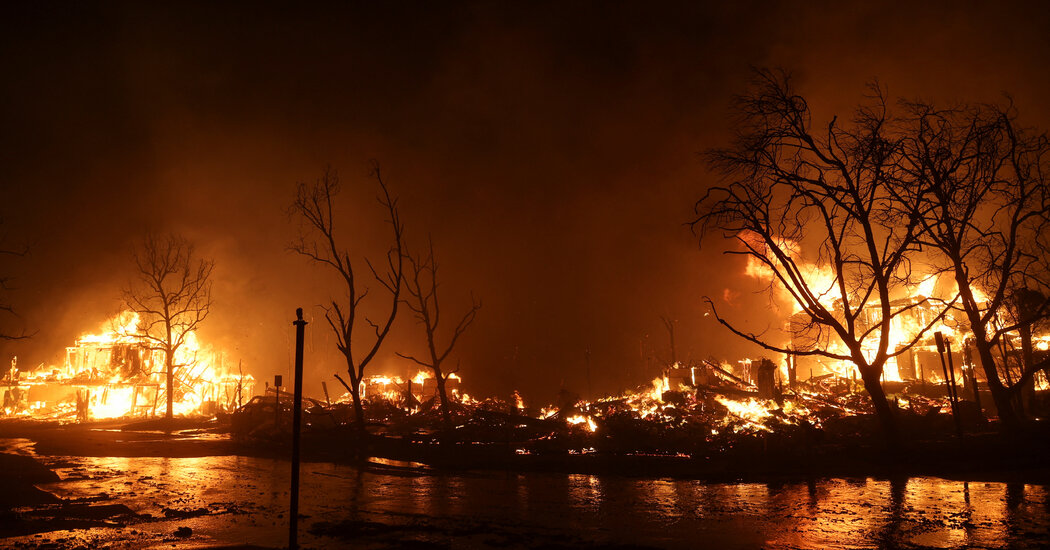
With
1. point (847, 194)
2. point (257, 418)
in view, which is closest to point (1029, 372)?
point (847, 194)

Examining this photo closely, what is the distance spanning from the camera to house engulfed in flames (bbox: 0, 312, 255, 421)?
42.8 metres

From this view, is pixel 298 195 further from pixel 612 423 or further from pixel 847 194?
pixel 847 194

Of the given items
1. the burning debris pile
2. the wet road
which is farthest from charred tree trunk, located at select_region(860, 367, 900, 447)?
the wet road

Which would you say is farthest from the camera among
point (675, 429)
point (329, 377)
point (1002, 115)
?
point (329, 377)

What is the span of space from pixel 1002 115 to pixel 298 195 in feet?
86.4

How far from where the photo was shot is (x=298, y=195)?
85.4ft

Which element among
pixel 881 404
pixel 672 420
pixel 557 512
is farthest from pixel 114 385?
pixel 881 404

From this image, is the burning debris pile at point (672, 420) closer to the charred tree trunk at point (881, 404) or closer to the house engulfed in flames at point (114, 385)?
the charred tree trunk at point (881, 404)

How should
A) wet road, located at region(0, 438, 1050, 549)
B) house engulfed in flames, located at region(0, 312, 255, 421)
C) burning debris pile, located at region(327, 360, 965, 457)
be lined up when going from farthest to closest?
house engulfed in flames, located at region(0, 312, 255, 421) → burning debris pile, located at region(327, 360, 965, 457) → wet road, located at region(0, 438, 1050, 549)

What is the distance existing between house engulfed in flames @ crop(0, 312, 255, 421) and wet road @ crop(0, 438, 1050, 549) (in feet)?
99.3

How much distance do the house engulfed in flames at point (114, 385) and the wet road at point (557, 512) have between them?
30.3m

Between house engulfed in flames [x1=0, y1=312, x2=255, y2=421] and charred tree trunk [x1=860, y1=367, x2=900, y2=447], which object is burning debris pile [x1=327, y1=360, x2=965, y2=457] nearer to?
charred tree trunk [x1=860, y1=367, x2=900, y2=447]

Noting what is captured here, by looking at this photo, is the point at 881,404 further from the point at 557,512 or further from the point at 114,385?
the point at 114,385

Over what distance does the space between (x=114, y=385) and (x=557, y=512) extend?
47525 mm
